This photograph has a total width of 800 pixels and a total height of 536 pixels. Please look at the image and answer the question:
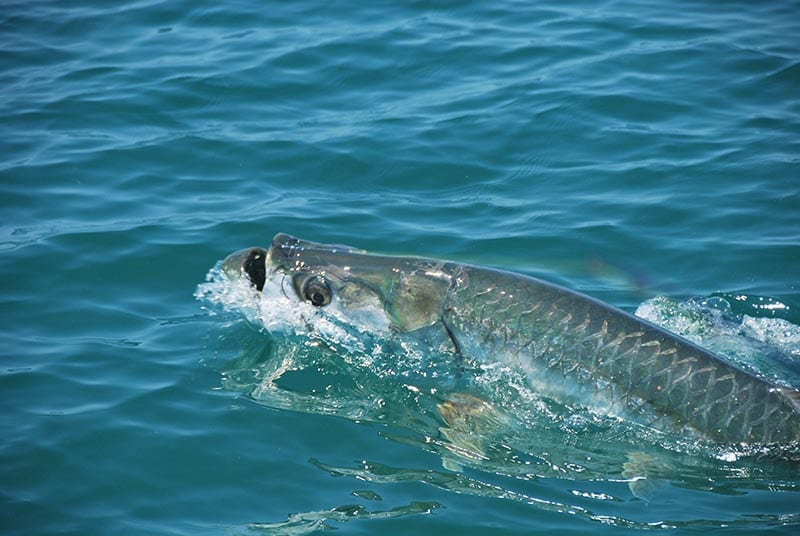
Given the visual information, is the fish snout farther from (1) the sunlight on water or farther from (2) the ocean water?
(2) the ocean water

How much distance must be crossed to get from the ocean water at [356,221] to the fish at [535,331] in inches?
11.0

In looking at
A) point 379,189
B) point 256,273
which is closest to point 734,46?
point 379,189

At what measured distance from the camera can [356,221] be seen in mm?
9703

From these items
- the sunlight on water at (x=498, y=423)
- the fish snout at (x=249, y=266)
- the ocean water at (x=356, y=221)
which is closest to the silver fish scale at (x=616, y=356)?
the sunlight on water at (x=498, y=423)

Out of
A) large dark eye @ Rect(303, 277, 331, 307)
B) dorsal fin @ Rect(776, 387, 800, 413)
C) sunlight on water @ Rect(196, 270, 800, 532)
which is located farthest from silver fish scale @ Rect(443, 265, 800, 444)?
large dark eye @ Rect(303, 277, 331, 307)

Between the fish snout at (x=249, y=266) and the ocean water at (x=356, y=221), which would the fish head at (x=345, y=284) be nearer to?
the fish snout at (x=249, y=266)

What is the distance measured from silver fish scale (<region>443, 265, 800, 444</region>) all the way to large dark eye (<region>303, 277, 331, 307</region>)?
93 cm

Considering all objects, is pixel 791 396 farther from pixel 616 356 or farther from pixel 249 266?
pixel 249 266

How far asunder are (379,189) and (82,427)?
438cm

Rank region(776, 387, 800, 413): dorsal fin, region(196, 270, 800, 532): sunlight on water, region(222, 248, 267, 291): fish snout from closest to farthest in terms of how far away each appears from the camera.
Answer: region(196, 270, 800, 532): sunlight on water < region(776, 387, 800, 413): dorsal fin < region(222, 248, 267, 291): fish snout

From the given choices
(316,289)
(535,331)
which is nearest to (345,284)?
(316,289)

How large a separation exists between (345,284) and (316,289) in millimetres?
213

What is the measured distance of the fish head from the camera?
723 cm

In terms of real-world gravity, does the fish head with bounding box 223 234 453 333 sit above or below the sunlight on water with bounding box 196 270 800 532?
above
